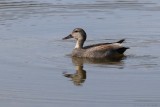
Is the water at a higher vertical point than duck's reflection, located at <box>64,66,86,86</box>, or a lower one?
higher

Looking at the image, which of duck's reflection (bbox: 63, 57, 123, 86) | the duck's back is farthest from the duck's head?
duck's reflection (bbox: 63, 57, 123, 86)

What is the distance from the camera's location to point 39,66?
1591cm

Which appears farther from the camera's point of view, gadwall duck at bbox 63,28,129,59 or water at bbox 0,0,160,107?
gadwall duck at bbox 63,28,129,59

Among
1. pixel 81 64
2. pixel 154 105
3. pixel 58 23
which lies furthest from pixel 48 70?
Result: pixel 58 23

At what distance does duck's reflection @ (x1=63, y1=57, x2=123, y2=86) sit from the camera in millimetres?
14955

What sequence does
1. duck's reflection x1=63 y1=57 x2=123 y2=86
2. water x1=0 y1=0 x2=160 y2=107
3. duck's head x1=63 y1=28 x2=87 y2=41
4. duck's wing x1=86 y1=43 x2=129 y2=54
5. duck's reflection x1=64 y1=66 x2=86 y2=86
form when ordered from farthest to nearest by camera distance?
1. duck's head x1=63 y1=28 x2=87 y2=41
2. duck's wing x1=86 y1=43 x2=129 y2=54
3. duck's reflection x1=63 y1=57 x2=123 y2=86
4. duck's reflection x1=64 y1=66 x2=86 y2=86
5. water x1=0 y1=0 x2=160 y2=107

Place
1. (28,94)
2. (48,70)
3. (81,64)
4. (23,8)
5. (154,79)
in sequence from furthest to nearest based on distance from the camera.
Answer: (23,8)
(81,64)
(48,70)
(154,79)
(28,94)

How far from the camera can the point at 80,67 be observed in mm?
16328

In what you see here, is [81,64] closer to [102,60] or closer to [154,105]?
[102,60]

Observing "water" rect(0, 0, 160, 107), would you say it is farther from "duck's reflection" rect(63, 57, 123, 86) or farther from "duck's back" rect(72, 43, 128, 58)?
"duck's back" rect(72, 43, 128, 58)

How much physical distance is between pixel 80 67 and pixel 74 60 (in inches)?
40.8

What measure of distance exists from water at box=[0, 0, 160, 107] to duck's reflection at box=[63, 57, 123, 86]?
0.07 ft

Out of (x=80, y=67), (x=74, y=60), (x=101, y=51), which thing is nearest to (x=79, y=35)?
(x=101, y=51)

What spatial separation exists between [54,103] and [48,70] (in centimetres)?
274
